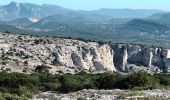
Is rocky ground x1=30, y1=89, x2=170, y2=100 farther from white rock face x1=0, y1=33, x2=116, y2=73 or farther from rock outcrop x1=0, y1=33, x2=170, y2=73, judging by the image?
white rock face x1=0, y1=33, x2=116, y2=73

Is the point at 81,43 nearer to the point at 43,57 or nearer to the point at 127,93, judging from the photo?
the point at 43,57

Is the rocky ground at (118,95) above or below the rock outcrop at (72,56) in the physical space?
above

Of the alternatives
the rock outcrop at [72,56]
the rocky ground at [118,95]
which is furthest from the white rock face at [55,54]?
the rocky ground at [118,95]

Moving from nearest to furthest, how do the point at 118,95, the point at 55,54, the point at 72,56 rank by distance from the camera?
the point at 118,95 < the point at 55,54 < the point at 72,56

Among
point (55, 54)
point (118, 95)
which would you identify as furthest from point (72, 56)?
point (118, 95)

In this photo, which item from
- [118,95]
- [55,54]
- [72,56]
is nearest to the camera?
[118,95]

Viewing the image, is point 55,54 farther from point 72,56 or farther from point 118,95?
point 118,95

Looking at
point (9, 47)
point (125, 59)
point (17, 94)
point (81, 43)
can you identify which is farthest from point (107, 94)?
point (125, 59)

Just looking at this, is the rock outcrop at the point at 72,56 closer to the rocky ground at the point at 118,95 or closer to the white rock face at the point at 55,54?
the white rock face at the point at 55,54
